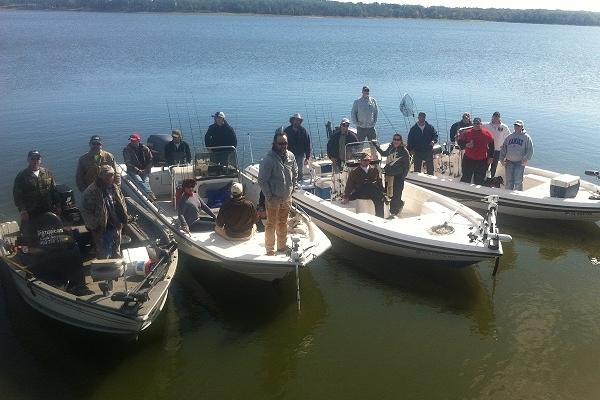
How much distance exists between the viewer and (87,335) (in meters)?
6.62

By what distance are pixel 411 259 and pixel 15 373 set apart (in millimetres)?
5604

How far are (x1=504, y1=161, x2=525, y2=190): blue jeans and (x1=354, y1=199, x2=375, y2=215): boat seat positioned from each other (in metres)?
2.86

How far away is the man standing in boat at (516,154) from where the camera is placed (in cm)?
993

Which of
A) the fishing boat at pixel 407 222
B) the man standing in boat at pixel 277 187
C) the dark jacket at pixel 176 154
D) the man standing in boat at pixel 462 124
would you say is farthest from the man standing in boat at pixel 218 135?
the man standing in boat at pixel 462 124

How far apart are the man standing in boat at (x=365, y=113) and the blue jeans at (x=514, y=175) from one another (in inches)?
115

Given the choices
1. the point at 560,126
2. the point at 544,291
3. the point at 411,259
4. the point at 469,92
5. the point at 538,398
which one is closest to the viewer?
the point at 538,398

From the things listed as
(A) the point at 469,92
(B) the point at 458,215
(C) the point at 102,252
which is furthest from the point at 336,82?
(C) the point at 102,252

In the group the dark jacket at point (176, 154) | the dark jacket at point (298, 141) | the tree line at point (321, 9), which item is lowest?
the dark jacket at point (176, 154)

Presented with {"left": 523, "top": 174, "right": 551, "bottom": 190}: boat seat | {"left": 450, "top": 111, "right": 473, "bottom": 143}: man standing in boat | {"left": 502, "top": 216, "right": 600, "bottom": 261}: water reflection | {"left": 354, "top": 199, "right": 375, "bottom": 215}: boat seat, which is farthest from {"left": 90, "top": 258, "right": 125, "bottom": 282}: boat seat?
{"left": 523, "top": 174, "right": 551, "bottom": 190}: boat seat

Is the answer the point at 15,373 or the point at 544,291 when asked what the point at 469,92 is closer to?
the point at 544,291

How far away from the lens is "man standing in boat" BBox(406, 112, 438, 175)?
10758 millimetres

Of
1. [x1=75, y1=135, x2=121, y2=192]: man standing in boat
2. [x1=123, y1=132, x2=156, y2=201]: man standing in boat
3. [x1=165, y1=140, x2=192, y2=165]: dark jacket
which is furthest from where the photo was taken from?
[x1=165, y1=140, x2=192, y2=165]: dark jacket

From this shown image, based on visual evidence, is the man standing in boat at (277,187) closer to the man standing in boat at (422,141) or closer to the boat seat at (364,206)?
the boat seat at (364,206)

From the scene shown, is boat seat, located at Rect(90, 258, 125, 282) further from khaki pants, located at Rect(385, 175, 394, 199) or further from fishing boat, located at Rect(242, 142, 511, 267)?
khaki pants, located at Rect(385, 175, 394, 199)
